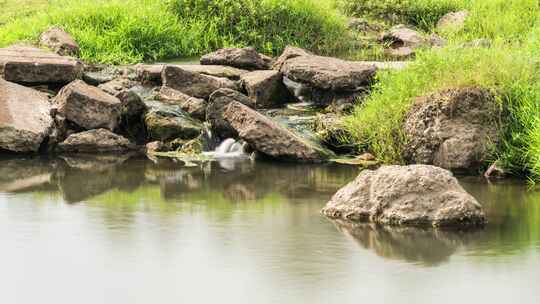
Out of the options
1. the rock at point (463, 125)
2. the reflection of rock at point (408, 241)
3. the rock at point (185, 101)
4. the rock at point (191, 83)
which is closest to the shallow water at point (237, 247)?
the reflection of rock at point (408, 241)

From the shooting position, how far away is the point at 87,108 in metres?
13.7

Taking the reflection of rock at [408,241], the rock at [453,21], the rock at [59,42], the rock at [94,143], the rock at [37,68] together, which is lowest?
the reflection of rock at [408,241]

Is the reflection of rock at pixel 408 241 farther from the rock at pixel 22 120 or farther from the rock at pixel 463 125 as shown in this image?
the rock at pixel 22 120

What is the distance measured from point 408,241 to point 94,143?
5.87 m

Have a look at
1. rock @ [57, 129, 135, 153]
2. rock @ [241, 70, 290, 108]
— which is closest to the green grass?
rock @ [241, 70, 290, 108]

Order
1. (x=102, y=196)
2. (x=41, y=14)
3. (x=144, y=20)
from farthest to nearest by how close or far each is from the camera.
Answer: (x=41, y=14)
(x=144, y=20)
(x=102, y=196)

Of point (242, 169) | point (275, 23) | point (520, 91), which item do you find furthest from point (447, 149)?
point (275, 23)

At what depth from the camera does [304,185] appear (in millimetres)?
11461

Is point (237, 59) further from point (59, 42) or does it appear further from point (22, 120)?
point (22, 120)

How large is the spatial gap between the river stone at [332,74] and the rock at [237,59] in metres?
1.41

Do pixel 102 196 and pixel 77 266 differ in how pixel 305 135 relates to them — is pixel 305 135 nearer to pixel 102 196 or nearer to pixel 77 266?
pixel 102 196

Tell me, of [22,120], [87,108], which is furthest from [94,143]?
[22,120]

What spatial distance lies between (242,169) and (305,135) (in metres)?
1.35

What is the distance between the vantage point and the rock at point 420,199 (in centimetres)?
909
